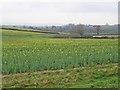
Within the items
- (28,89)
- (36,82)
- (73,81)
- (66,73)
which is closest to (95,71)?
(66,73)

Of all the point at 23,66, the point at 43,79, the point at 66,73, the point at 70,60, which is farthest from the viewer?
the point at 70,60

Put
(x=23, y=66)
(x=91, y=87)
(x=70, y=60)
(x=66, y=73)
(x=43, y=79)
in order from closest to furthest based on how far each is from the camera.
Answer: (x=91, y=87), (x=43, y=79), (x=66, y=73), (x=23, y=66), (x=70, y=60)

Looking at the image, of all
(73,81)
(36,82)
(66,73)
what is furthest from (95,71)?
(36,82)

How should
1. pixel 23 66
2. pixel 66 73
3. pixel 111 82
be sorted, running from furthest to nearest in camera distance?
pixel 23 66
pixel 66 73
pixel 111 82

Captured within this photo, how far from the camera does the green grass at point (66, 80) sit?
36.0ft

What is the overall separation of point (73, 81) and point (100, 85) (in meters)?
1.33

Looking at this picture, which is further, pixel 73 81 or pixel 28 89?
pixel 73 81

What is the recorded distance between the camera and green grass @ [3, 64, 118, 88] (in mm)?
10984

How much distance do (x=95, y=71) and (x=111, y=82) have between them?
2571 mm

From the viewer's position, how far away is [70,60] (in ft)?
54.6

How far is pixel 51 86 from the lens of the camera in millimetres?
10953

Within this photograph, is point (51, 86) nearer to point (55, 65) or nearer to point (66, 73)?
point (66, 73)

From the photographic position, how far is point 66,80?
1178 cm

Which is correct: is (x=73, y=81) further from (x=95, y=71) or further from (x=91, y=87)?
(x=95, y=71)
